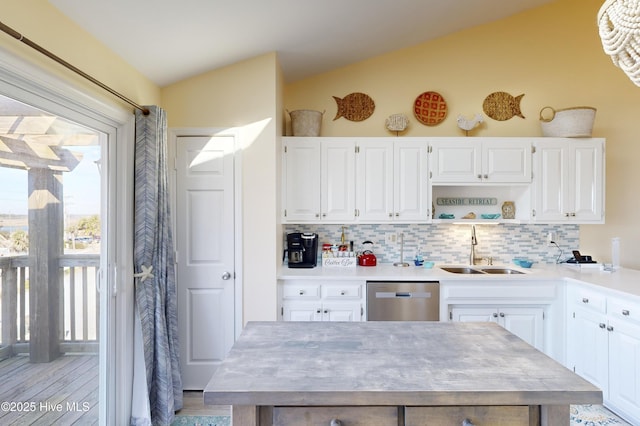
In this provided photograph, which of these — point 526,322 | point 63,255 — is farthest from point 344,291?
point 63,255

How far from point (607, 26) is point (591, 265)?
286 cm

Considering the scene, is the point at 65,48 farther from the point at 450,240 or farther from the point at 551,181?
the point at 551,181

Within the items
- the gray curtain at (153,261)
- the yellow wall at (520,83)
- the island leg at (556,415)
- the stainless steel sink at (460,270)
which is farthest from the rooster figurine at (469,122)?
the island leg at (556,415)

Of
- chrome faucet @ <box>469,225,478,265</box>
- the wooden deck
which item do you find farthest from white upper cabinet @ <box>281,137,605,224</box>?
the wooden deck

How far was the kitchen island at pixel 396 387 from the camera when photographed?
3.45ft

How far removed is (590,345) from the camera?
8.73 feet

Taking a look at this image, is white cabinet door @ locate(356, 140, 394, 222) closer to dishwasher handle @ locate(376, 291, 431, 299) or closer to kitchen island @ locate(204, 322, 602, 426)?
dishwasher handle @ locate(376, 291, 431, 299)

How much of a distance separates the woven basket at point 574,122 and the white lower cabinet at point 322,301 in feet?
7.73

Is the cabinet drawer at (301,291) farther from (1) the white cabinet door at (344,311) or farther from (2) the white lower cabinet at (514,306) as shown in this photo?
(2) the white lower cabinet at (514,306)

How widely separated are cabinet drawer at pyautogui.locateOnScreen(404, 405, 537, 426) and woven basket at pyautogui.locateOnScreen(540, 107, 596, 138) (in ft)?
9.73

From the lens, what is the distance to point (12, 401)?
5.21ft

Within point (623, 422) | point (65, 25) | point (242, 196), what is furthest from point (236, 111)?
point (623, 422)

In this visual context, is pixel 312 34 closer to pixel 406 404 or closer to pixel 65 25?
pixel 65 25

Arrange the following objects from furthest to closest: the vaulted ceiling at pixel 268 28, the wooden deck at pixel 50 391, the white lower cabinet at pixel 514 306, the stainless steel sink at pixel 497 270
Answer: the stainless steel sink at pixel 497 270 → the white lower cabinet at pixel 514 306 → the vaulted ceiling at pixel 268 28 → the wooden deck at pixel 50 391
